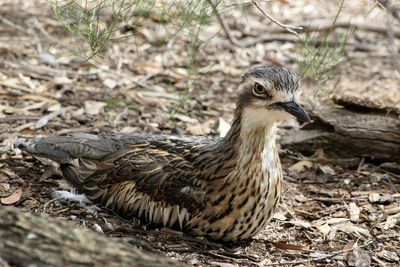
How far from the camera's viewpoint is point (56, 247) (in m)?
3.04

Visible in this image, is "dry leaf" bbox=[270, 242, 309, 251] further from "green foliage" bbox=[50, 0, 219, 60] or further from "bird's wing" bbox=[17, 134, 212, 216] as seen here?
"green foliage" bbox=[50, 0, 219, 60]

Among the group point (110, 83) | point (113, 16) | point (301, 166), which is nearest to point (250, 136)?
point (301, 166)

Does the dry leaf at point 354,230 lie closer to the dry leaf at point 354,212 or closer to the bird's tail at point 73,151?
the dry leaf at point 354,212

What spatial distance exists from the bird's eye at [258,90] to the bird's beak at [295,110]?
0.41ft

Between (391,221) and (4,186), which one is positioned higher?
(391,221)

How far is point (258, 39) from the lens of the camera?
360 inches

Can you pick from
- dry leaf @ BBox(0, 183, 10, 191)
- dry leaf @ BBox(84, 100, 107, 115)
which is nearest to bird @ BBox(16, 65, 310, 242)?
dry leaf @ BBox(0, 183, 10, 191)

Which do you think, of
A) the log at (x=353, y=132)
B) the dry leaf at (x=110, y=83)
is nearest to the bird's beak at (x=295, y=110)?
the log at (x=353, y=132)

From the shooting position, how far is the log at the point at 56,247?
2998mm

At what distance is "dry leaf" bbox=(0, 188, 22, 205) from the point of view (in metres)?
5.05

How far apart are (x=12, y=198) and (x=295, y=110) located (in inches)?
81.0

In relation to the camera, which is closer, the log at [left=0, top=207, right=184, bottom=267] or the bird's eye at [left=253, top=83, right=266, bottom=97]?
the log at [left=0, top=207, right=184, bottom=267]

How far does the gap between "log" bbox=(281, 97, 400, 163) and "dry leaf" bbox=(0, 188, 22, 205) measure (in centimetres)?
234

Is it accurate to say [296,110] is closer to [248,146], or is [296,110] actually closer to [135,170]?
[248,146]
